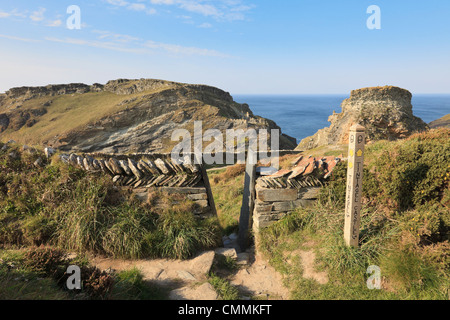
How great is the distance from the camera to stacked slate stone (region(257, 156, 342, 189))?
6262 mm

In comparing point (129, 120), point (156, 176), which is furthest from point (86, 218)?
point (129, 120)

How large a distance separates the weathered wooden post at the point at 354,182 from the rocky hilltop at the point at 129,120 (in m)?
37.4

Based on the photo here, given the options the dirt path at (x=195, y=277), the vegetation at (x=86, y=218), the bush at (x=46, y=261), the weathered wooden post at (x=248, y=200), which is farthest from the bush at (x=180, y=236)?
the bush at (x=46, y=261)

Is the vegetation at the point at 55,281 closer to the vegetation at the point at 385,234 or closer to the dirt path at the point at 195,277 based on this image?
the dirt path at the point at 195,277

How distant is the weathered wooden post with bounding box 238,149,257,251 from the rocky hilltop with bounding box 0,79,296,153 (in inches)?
1409

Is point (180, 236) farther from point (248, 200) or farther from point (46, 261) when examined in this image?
point (46, 261)

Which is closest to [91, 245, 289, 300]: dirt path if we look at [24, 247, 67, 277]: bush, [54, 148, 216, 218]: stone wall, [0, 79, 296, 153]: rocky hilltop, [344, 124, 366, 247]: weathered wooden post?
[24, 247, 67, 277]: bush

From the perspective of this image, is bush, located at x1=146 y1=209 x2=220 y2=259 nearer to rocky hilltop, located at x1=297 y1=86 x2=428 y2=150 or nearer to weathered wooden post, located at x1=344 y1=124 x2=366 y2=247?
weathered wooden post, located at x1=344 y1=124 x2=366 y2=247

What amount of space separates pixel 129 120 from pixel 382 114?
47935 mm

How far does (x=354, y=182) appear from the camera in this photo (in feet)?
15.1

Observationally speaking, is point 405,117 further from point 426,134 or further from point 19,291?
point 19,291

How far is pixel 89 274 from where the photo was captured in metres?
3.74

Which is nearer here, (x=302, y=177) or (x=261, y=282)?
(x=261, y=282)
